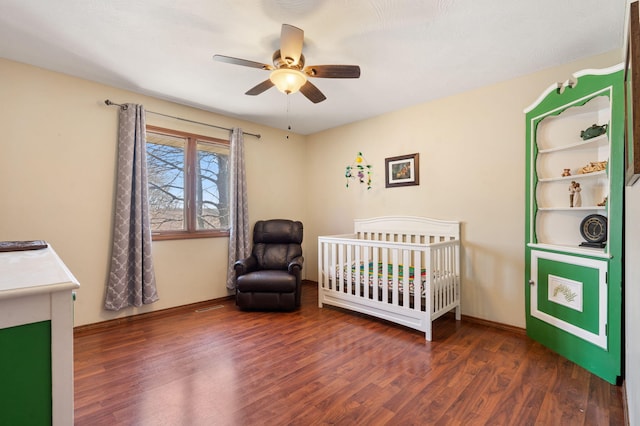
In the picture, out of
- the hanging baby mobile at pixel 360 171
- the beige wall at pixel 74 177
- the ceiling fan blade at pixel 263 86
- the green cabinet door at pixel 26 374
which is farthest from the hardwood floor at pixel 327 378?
the ceiling fan blade at pixel 263 86

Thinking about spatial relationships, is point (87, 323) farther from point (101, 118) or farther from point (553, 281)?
point (553, 281)

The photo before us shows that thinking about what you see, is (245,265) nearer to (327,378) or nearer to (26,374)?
(327,378)

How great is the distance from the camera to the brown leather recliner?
3424 mm

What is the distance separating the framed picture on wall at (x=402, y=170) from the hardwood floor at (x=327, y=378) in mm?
1690

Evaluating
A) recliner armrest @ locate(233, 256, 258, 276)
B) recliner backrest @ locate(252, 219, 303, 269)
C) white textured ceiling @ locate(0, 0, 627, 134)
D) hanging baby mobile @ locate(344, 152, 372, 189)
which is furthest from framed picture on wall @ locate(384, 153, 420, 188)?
recliner armrest @ locate(233, 256, 258, 276)

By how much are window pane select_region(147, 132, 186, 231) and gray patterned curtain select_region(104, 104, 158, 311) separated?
0.25 metres

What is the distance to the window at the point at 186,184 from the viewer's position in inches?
134

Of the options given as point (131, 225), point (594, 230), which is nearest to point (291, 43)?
point (131, 225)

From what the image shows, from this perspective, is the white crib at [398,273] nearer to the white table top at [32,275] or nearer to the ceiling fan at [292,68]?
the ceiling fan at [292,68]

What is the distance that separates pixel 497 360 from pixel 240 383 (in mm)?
1950

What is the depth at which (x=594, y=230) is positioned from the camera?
2254 millimetres

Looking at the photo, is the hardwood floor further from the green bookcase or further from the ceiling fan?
the ceiling fan

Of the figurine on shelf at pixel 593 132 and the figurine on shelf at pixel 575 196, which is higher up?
the figurine on shelf at pixel 593 132

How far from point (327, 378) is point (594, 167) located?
2566mm
